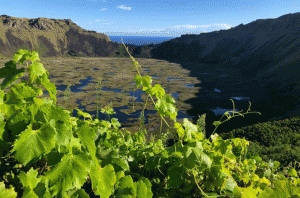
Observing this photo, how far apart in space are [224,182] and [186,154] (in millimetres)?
308

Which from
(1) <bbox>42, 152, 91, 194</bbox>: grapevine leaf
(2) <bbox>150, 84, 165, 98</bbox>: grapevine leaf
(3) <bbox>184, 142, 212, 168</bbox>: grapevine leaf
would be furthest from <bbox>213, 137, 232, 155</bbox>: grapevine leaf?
(1) <bbox>42, 152, 91, 194</bbox>: grapevine leaf

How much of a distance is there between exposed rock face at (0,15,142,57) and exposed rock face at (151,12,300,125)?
26209mm

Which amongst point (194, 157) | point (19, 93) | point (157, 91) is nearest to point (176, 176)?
point (194, 157)

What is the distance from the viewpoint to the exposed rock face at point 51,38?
7088cm

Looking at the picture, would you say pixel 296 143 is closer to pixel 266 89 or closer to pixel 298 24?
pixel 266 89

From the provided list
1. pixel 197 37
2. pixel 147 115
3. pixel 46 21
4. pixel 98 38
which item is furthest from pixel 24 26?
pixel 147 115

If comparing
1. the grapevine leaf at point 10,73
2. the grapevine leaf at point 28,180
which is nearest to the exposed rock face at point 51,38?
the grapevine leaf at point 10,73

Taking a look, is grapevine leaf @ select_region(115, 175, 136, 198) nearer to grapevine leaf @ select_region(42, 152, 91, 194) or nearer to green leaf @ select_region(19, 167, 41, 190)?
grapevine leaf @ select_region(42, 152, 91, 194)

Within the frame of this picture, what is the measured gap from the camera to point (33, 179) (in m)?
0.88

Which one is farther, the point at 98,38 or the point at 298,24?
the point at 98,38

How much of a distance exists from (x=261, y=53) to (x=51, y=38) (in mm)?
77479

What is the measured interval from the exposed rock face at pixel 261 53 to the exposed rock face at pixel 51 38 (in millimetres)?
26209

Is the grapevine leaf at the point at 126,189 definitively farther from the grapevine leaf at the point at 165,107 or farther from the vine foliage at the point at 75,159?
the grapevine leaf at the point at 165,107

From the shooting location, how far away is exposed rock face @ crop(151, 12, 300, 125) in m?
26.0
